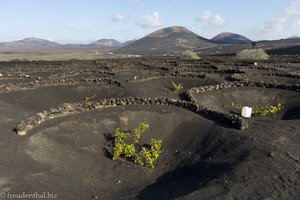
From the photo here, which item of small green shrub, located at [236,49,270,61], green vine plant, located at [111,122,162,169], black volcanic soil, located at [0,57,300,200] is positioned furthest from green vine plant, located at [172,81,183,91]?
small green shrub, located at [236,49,270,61]

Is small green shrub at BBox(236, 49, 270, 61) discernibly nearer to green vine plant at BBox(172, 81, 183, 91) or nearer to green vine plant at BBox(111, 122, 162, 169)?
green vine plant at BBox(172, 81, 183, 91)

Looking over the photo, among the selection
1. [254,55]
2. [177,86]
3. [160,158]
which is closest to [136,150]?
[160,158]

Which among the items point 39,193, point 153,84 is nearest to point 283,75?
point 153,84

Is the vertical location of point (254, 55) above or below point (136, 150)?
below

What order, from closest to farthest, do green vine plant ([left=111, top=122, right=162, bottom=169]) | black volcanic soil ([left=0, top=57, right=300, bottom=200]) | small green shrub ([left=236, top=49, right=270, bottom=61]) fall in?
black volcanic soil ([left=0, top=57, right=300, bottom=200]) < green vine plant ([left=111, top=122, right=162, bottom=169]) < small green shrub ([left=236, top=49, right=270, bottom=61])

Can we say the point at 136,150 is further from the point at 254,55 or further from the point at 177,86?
the point at 254,55

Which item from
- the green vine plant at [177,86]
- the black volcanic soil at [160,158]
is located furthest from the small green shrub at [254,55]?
the black volcanic soil at [160,158]

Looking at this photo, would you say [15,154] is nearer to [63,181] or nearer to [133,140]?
[63,181]

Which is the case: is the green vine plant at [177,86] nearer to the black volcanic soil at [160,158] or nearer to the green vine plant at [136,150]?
the black volcanic soil at [160,158]
